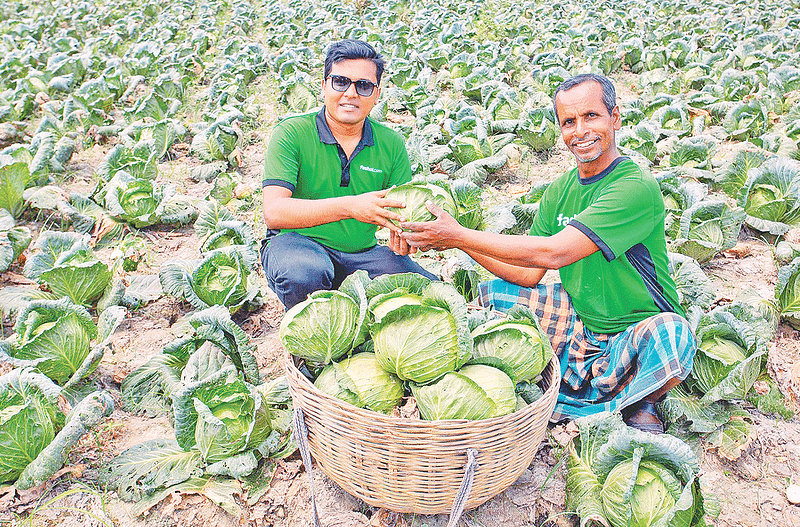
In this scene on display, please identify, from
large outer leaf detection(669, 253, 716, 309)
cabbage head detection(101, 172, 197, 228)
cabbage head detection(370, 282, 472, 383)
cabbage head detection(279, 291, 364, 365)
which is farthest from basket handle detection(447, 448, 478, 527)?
cabbage head detection(101, 172, 197, 228)

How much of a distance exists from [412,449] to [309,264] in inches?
63.6

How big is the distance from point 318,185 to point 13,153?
14.0ft

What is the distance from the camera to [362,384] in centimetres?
279

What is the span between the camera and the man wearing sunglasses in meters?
3.67

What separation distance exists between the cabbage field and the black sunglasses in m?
0.85

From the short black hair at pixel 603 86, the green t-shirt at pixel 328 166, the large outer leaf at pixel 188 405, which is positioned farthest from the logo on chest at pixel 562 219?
the large outer leaf at pixel 188 405

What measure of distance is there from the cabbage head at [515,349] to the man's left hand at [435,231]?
54cm

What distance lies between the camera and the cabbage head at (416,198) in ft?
11.0

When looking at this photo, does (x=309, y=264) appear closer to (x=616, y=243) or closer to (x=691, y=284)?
(x=616, y=243)

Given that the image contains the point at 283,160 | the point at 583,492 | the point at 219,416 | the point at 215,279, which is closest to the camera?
the point at 583,492

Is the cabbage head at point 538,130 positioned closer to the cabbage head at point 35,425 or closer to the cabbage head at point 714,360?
the cabbage head at point 714,360

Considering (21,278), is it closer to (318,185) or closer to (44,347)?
(44,347)

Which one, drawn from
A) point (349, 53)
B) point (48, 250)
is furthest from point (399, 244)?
point (48, 250)

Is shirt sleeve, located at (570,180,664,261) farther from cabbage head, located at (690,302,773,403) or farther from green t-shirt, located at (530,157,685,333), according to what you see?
cabbage head, located at (690,302,773,403)
